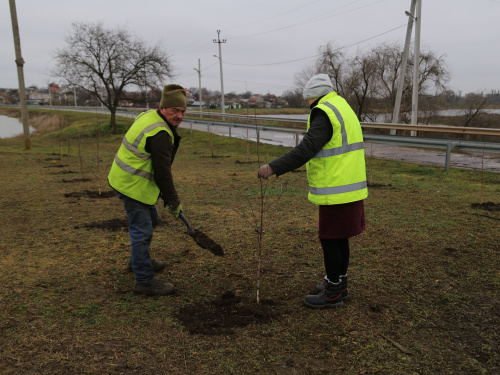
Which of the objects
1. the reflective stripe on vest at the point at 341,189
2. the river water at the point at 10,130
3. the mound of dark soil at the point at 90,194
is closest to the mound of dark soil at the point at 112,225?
the mound of dark soil at the point at 90,194

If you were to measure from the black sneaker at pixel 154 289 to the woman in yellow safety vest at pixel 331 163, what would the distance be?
4.64ft

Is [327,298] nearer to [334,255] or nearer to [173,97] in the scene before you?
[334,255]

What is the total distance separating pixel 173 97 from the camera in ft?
10.8

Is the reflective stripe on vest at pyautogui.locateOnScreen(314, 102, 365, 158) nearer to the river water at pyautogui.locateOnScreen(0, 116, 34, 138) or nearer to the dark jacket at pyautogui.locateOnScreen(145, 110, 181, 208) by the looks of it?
the dark jacket at pyautogui.locateOnScreen(145, 110, 181, 208)

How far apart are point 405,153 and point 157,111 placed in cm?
1337

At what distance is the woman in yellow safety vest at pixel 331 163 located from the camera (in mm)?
2820

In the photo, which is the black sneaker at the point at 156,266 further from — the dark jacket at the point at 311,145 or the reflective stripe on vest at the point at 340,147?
the reflective stripe on vest at the point at 340,147

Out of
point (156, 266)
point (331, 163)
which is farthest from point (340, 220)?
point (156, 266)

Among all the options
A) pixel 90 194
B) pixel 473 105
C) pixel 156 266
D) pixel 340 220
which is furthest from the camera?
pixel 473 105

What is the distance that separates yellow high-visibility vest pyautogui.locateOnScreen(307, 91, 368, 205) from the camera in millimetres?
2839

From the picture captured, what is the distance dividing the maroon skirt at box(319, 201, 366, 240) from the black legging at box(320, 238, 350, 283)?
10 cm

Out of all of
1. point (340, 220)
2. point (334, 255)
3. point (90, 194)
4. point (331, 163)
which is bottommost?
point (90, 194)

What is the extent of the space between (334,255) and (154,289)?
1.59 metres

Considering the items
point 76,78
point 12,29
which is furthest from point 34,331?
point 76,78
